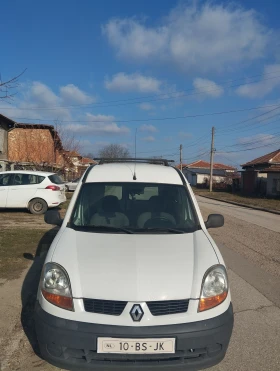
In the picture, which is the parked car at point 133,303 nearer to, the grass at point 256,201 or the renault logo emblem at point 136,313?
the renault logo emblem at point 136,313

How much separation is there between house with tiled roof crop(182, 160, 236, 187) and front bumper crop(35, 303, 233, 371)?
52797 mm

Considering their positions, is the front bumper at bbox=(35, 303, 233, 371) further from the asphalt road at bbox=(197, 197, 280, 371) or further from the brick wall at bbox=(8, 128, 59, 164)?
the brick wall at bbox=(8, 128, 59, 164)

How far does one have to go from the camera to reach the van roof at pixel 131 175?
4410 millimetres

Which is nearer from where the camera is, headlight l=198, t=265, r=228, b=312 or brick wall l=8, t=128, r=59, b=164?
headlight l=198, t=265, r=228, b=312

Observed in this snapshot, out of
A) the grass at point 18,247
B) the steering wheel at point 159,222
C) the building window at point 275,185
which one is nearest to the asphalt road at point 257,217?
the grass at point 18,247

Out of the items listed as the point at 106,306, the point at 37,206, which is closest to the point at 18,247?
the point at 106,306

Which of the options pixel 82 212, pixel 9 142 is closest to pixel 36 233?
pixel 82 212

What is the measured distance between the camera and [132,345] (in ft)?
8.51

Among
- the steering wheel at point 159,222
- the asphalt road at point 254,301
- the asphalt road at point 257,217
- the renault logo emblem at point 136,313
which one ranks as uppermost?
the steering wheel at point 159,222

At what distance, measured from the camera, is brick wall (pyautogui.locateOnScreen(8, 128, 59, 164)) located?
28.2 m

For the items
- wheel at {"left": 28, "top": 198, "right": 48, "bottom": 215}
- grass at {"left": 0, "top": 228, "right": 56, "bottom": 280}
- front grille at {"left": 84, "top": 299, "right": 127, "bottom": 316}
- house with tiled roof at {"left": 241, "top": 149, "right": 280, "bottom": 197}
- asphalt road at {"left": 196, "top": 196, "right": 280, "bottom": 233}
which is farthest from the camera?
house with tiled roof at {"left": 241, "top": 149, "right": 280, "bottom": 197}

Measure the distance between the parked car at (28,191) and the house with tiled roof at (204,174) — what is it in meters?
44.1

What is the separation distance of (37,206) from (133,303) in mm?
11065

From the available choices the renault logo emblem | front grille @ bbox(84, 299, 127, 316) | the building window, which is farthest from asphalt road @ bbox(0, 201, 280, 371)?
the building window
